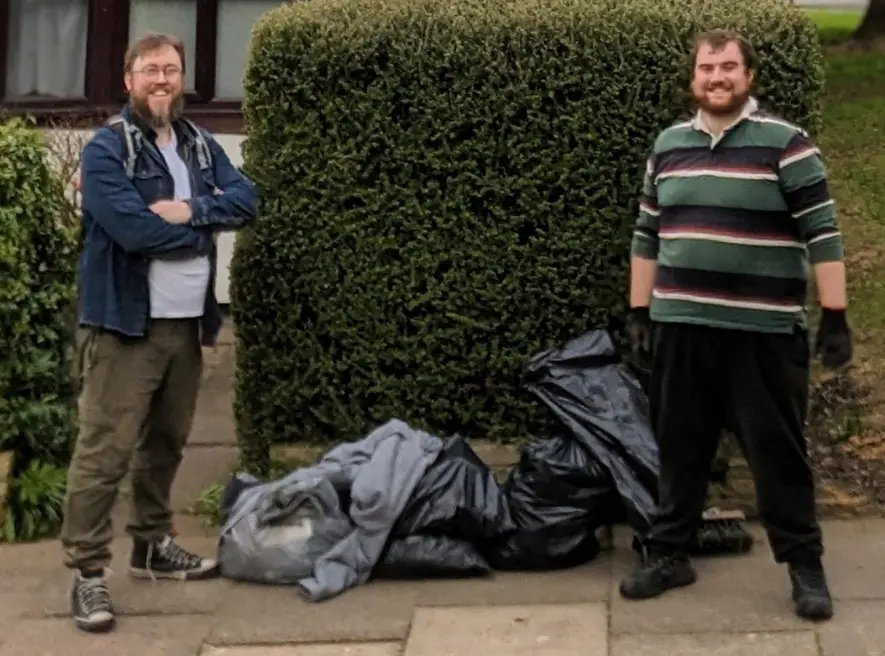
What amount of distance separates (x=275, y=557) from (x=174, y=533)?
0.58 meters

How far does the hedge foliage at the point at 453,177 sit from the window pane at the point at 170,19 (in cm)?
329

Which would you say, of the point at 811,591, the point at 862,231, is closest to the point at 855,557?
the point at 811,591

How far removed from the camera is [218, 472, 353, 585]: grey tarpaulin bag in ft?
18.4

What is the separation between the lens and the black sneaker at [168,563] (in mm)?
5727

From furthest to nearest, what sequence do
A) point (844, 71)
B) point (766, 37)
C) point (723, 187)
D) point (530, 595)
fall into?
point (844, 71) → point (766, 37) → point (530, 595) → point (723, 187)

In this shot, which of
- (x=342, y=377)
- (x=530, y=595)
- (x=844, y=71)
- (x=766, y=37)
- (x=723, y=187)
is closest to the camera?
(x=723, y=187)

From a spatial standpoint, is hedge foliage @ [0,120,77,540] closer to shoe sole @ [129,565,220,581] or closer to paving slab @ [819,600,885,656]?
shoe sole @ [129,565,220,581]

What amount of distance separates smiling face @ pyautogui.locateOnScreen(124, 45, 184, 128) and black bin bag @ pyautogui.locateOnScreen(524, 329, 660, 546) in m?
1.66

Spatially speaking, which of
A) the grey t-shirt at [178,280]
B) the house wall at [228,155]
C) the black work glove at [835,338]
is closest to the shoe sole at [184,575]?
the grey t-shirt at [178,280]

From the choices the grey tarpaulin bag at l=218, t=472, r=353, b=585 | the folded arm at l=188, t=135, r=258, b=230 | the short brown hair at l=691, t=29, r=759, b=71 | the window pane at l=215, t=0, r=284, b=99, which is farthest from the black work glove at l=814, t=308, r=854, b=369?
the window pane at l=215, t=0, r=284, b=99

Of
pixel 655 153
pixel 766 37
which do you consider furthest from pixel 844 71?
pixel 655 153

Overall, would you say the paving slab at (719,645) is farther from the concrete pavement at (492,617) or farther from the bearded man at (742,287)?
the bearded man at (742,287)

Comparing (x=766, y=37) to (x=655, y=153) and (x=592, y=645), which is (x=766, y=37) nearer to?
(x=655, y=153)

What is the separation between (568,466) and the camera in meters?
5.67
